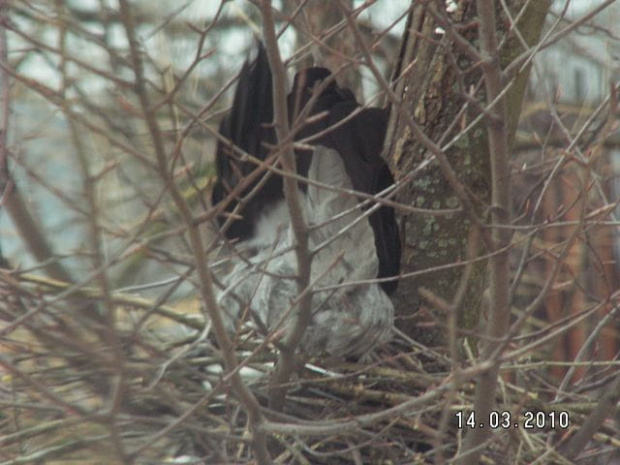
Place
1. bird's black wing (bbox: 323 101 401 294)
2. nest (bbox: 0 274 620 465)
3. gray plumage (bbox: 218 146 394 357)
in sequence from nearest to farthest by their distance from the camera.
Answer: nest (bbox: 0 274 620 465) → bird's black wing (bbox: 323 101 401 294) → gray plumage (bbox: 218 146 394 357)

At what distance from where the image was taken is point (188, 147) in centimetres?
495

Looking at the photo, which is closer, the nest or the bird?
the nest

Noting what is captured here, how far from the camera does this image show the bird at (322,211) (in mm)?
3211

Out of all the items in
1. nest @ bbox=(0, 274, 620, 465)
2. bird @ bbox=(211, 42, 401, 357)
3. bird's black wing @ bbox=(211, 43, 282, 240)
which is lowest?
nest @ bbox=(0, 274, 620, 465)

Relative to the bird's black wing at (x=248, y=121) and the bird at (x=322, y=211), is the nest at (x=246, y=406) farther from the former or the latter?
the bird's black wing at (x=248, y=121)

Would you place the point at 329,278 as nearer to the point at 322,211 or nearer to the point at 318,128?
the point at 322,211

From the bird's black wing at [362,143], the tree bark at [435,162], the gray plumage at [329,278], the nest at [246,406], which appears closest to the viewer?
the nest at [246,406]

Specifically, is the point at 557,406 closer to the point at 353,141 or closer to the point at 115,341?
the point at 353,141

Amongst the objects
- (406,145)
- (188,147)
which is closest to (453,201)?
(406,145)

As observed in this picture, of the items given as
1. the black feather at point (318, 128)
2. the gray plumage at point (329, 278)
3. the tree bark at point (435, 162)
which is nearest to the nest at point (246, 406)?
the gray plumage at point (329, 278)

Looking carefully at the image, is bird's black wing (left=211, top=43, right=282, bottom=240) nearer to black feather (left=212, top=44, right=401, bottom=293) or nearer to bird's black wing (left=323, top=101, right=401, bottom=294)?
black feather (left=212, top=44, right=401, bottom=293)

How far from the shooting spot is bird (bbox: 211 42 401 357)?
10.5 ft


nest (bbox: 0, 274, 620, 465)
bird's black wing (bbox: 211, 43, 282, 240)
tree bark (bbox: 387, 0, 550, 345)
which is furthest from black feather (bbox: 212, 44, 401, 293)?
nest (bbox: 0, 274, 620, 465)

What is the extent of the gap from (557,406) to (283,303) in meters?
1.03
